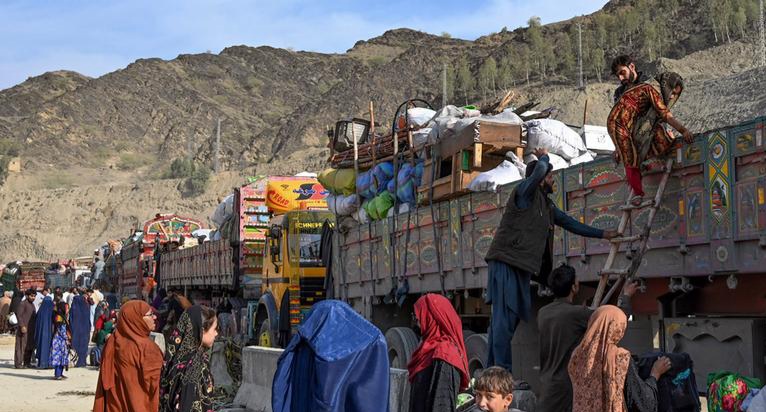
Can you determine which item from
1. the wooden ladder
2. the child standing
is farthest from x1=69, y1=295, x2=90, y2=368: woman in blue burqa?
the child standing

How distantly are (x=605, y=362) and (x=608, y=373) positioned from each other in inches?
1.9

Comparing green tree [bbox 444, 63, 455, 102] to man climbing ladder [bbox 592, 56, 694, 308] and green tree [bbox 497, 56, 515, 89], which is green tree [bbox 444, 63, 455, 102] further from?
man climbing ladder [bbox 592, 56, 694, 308]

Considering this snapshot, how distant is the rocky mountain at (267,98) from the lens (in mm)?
67188

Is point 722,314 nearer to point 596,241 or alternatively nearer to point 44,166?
point 596,241

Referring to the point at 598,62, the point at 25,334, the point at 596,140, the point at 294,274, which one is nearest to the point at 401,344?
the point at 596,140

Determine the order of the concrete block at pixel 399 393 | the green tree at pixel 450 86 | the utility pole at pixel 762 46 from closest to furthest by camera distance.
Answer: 1. the concrete block at pixel 399 393
2. the utility pole at pixel 762 46
3. the green tree at pixel 450 86

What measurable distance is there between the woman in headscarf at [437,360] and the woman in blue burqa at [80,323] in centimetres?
1617

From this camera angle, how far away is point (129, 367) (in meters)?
7.10

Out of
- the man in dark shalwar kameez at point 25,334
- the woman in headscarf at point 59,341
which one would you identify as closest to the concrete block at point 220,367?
the woman in headscarf at point 59,341

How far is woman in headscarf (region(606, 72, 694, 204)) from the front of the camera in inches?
270

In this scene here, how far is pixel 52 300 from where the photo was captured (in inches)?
811

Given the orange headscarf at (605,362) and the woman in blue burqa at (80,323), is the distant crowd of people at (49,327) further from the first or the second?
the orange headscarf at (605,362)

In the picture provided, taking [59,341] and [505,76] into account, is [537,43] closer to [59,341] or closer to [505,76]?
[505,76]

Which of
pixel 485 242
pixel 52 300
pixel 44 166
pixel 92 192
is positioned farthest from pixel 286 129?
pixel 485 242
